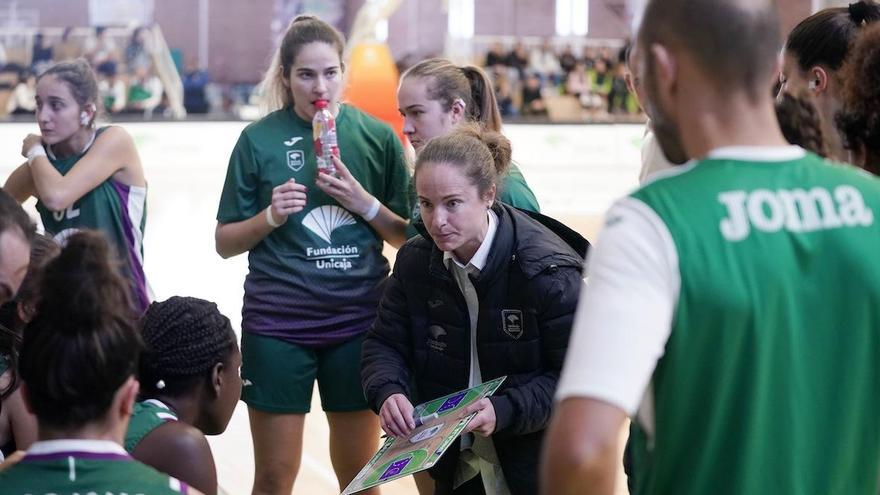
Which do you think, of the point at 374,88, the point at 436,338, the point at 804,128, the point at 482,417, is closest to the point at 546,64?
the point at 374,88

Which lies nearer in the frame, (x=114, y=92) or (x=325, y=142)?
(x=325, y=142)

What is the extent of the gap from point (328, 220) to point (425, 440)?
1205mm

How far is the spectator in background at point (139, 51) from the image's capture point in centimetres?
1712

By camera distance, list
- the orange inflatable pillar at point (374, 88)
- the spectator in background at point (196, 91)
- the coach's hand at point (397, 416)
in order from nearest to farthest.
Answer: the coach's hand at point (397, 416)
the orange inflatable pillar at point (374, 88)
the spectator in background at point (196, 91)

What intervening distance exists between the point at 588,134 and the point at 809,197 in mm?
13130

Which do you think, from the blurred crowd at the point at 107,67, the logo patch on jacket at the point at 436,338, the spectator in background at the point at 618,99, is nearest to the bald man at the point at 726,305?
the logo patch on jacket at the point at 436,338

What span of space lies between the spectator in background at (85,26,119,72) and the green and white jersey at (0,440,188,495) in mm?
16048

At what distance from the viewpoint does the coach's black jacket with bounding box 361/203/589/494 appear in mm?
2701

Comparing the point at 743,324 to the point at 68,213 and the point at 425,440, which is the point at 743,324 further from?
the point at 68,213

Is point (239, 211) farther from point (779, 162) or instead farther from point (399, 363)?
point (779, 162)

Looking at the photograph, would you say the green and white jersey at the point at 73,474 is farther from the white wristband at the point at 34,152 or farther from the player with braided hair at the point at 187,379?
the white wristband at the point at 34,152

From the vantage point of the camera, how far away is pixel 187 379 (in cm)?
234

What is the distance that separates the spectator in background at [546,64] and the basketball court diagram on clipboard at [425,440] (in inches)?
660

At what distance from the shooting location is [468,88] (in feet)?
11.4
